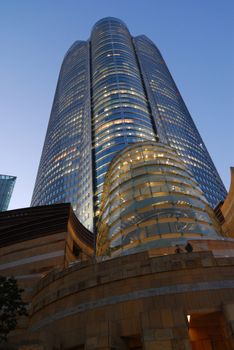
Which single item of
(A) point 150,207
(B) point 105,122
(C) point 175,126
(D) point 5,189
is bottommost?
(A) point 150,207

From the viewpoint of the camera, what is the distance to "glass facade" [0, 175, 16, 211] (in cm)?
15950

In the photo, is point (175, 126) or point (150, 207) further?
point (175, 126)

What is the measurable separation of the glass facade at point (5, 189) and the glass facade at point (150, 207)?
141696 mm

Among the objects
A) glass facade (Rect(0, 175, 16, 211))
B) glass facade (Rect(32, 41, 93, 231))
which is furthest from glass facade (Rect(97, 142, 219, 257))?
glass facade (Rect(0, 175, 16, 211))

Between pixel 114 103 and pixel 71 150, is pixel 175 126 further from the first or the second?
pixel 71 150

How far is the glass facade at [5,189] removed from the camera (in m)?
160

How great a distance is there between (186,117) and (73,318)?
5715 inches

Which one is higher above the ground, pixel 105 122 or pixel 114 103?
pixel 114 103

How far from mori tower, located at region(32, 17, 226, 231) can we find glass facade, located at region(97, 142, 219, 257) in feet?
144

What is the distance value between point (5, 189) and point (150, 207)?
15430 cm

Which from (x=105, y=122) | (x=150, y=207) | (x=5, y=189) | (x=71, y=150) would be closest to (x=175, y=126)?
(x=105, y=122)

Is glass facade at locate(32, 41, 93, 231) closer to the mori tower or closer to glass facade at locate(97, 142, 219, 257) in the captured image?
the mori tower

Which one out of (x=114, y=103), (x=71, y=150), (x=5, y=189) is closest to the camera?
(x=114, y=103)

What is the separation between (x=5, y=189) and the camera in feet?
539
